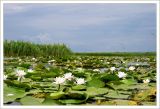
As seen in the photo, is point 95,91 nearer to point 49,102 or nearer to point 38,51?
point 49,102

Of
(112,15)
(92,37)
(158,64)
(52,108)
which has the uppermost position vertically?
(112,15)

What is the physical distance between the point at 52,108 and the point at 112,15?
788mm

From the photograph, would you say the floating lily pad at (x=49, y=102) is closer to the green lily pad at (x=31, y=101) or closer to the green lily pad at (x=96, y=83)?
the green lily pad at (x=31, y=101)

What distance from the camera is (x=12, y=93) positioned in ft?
6.82

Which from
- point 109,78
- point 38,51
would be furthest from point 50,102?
point 38,51

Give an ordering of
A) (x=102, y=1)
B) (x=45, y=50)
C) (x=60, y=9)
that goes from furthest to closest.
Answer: (x=45, y=50) → (x=60, y=9) → (x=102, y=1)

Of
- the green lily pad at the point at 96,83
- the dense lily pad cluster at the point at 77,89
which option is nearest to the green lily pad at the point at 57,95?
the dense lily pad cluster at the point at 77,89

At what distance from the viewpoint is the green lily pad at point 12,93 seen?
6.61ft

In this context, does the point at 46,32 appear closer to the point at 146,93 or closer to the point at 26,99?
the point at 26,99

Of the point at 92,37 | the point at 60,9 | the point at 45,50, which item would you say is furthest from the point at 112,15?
the point at 45,50

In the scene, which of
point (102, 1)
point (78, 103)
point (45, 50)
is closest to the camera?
point (78, 103)

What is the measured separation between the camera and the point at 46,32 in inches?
96.1

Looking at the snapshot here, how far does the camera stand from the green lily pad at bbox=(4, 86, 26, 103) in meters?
2.01

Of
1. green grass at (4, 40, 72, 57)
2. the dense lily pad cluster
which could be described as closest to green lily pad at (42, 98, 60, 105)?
the dense lily pad cluster
